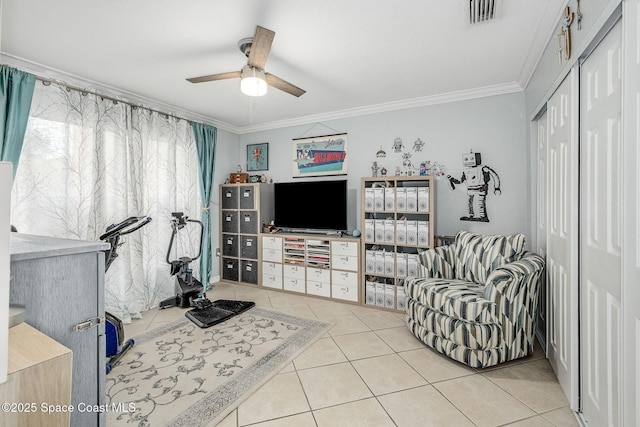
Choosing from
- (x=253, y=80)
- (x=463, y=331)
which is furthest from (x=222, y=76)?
(x=463, y=331)

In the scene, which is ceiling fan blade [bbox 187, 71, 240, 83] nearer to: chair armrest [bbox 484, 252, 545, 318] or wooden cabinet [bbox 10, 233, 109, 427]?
wooden cabinet [bbox 10, 233, 109, 427]

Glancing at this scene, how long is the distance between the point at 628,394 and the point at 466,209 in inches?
97.0

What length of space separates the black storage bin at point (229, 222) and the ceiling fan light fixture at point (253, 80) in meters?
2.55

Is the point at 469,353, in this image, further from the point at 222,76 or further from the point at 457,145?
the point at 222,76

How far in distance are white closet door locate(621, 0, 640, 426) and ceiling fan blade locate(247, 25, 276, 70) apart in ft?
5.63

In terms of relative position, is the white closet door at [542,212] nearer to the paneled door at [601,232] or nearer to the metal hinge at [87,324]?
the paneled door at [601,232]

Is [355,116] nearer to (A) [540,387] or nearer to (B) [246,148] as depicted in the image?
(B) [246,148]

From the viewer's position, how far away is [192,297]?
3645mm

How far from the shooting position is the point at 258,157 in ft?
16.0

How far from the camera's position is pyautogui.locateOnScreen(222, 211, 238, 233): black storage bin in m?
4.61

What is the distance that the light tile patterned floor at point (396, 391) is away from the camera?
5.77ft

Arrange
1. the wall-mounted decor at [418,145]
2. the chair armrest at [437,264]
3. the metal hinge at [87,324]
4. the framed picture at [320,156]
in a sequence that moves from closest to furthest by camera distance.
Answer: the metal hinge at [87,324] < the chair armrest at [437,264] < the wall-mounted decor at [418,145] < the framed picture at [320,156]

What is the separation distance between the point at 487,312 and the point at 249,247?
10.7 ft

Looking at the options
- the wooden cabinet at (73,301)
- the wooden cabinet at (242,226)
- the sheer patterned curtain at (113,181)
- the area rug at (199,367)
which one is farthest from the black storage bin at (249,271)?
the wooden cabinet at (73,301)
